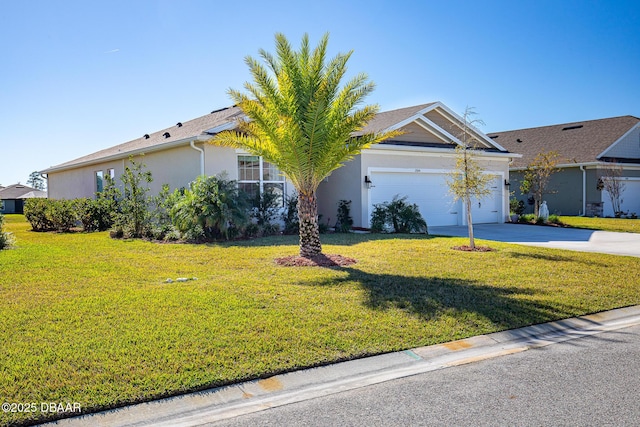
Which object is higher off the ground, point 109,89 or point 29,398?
point 109,89

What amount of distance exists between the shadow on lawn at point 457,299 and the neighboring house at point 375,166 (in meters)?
8.60

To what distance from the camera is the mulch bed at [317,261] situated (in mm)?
9172

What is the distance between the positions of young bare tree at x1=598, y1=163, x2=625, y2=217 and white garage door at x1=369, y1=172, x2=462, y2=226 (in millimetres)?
10376

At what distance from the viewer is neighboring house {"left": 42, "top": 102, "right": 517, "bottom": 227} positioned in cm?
1543

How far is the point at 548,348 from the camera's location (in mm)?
4930

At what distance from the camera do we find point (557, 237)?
14.8 metres

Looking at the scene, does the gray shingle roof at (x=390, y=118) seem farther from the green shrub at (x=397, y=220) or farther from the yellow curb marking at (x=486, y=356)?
the yellow curb marking at (x=486, y=356)

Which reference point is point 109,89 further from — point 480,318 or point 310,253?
point 480,318

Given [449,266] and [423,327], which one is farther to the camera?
[449,266]

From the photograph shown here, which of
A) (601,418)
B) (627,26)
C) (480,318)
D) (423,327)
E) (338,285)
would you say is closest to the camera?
(601,418)

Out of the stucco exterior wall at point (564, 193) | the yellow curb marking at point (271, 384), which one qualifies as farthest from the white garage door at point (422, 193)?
the yellow curb marking at point (271, 384)

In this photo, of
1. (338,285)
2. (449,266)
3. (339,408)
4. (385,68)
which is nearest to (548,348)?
(339,408)

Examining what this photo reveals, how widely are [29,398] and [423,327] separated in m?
3.77

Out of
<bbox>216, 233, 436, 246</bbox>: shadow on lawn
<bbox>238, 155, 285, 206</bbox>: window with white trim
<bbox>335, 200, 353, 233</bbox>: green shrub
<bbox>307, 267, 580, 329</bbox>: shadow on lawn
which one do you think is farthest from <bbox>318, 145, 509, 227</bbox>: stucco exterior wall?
<bbox>307, 267, 580, 329</bbox>: shadow on lawn
